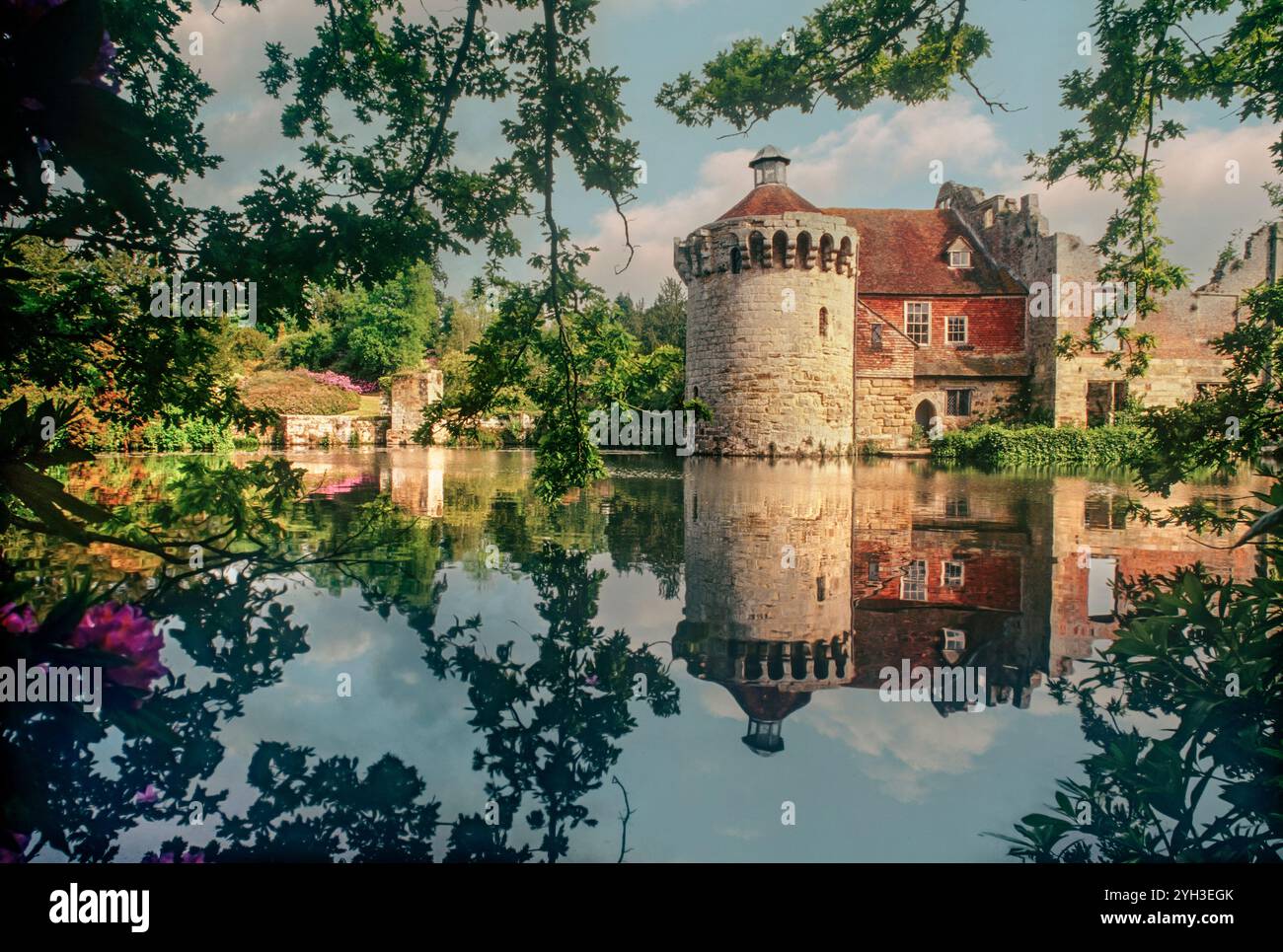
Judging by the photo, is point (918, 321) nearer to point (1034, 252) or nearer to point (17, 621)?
point (1034, 252)

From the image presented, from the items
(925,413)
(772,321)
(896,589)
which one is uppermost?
(772,321)

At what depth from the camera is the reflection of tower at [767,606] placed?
2473mm

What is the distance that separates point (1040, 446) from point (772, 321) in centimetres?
817

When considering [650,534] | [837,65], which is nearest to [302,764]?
[650,534]

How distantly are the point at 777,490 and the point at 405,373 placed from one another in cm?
1157

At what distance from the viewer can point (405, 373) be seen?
17719mm

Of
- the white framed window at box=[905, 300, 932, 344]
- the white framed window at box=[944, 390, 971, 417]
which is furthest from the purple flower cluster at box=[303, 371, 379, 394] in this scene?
the white framed window at box=[944, 390, 971, 417]

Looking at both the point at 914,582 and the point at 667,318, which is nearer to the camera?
the point at 914,582

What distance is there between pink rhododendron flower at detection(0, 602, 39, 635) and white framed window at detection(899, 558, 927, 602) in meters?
3.93

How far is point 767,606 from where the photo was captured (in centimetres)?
359

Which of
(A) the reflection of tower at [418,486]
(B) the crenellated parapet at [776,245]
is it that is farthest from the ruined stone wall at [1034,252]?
(A) the reflection of tower at [418,486]
